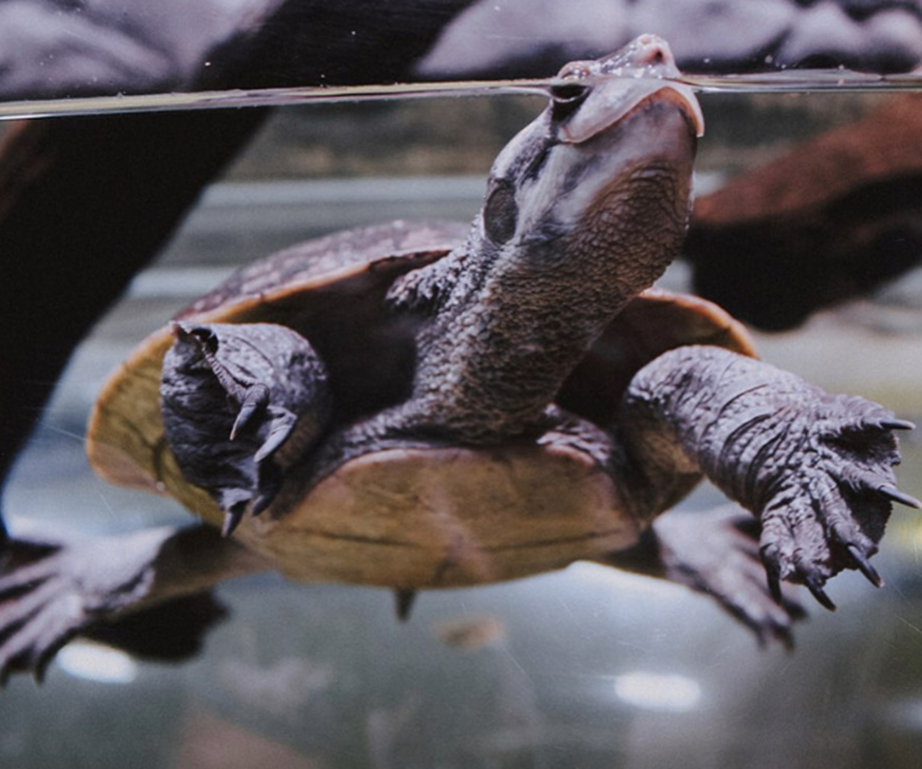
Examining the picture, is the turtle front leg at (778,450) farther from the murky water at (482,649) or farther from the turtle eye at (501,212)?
the turtle eye at (501,212)

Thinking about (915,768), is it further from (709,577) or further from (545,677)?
(545,677)

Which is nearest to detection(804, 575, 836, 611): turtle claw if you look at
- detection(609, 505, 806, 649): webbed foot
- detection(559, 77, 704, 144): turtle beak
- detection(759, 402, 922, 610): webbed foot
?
detection(759, 402, 922, 610): webbed foot

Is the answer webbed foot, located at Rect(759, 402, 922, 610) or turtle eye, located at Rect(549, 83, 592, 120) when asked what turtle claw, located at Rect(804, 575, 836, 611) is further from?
turtle eye, located at Rect(549, 83, 592, 120)

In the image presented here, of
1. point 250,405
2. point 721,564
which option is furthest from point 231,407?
point 721,564

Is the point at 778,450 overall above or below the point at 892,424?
below

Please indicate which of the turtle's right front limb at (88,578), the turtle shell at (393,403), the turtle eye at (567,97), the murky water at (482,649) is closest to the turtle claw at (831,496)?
the murky water at (482,649)

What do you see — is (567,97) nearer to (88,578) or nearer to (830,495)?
(830,495)

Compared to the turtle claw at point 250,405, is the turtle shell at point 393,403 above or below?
below
